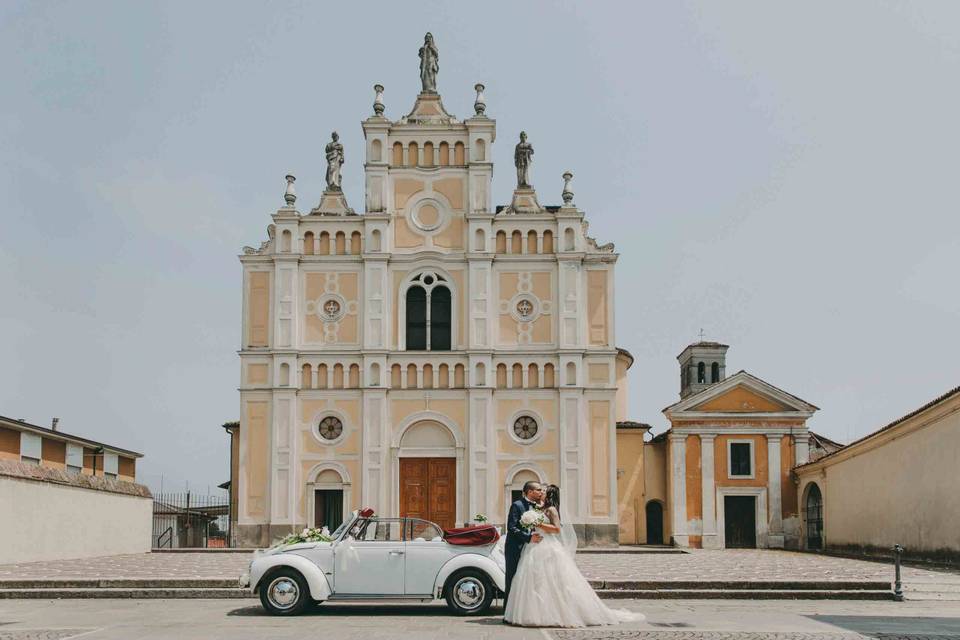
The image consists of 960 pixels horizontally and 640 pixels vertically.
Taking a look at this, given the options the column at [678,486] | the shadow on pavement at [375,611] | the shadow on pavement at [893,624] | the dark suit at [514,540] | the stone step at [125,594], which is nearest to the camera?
the shadow on pavement at [893,624]

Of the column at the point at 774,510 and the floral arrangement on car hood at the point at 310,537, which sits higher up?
the floral arrangement on car hood at the point at 310,537

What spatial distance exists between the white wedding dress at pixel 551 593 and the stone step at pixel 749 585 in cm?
526

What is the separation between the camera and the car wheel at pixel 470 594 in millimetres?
17016

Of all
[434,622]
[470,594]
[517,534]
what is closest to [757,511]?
[470,594]

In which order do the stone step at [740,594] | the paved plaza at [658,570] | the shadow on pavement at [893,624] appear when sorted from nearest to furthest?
1. the shadow on pavement at [893,624]
2. the stone step at [740,594]
3. the paved plaza at [658,570]

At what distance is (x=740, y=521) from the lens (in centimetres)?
4425

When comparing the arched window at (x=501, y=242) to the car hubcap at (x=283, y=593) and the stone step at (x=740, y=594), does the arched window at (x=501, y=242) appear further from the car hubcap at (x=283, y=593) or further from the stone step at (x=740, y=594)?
the car hubcap at (x=283, y=593)

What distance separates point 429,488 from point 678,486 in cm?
949

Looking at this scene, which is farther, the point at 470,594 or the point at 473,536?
the point at 473,536

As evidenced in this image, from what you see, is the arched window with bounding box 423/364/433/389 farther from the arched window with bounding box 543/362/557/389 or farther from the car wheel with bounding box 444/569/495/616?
the car wheel with bounding box 444/569/495/616

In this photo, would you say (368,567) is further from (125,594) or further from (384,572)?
(125,594)

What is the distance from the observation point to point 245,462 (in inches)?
1670

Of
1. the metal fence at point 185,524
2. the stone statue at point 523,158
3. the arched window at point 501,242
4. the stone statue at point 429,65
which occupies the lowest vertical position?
the metal fence at point 185,524

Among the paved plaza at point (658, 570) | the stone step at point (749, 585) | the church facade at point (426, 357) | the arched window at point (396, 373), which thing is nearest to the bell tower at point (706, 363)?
the church facade at point (426, 357)
